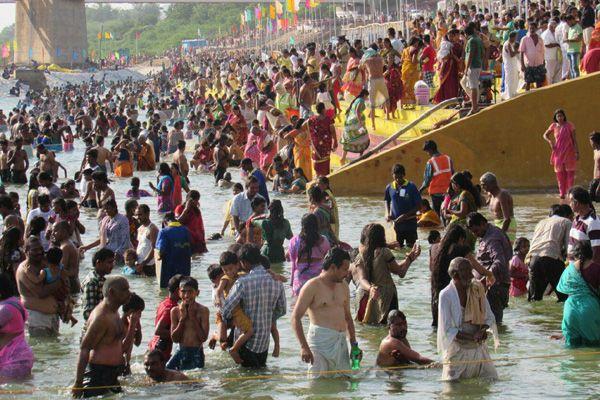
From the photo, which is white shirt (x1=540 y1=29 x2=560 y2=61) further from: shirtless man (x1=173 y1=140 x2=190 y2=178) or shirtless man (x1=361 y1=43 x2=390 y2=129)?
shirtless man (x1=173 y1=140 x2=190 y2=178)

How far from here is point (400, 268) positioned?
11297mm

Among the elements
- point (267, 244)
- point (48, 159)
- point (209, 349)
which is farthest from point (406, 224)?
point (48, 159)

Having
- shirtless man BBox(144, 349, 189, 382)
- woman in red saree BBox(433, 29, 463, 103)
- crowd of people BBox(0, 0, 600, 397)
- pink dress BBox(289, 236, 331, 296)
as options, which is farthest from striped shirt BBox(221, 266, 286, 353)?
woman in red saree BBox(433, 29, 463, 103)

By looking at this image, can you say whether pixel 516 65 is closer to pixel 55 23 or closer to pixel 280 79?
pixel 280 79

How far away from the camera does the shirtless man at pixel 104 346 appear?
8.98 m

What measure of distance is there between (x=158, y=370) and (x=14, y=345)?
4.12ft

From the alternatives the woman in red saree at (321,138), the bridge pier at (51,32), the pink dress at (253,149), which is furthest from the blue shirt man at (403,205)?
the bridge pier at (51,32)

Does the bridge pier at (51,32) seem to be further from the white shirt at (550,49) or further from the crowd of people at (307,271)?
the white shirt at (550,49)

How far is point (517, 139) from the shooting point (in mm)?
20844

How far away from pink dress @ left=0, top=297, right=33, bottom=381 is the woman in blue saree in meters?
4.41

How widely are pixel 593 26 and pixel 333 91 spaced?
7.04 m

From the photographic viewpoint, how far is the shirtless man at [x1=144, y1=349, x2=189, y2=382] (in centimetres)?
1001

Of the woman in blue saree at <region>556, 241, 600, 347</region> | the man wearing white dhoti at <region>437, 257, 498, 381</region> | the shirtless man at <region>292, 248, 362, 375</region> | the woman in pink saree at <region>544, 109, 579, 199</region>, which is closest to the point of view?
the man wearing white dhoti at <region>437, 257, 498, 381</region>

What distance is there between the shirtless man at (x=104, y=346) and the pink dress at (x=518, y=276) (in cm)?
507
